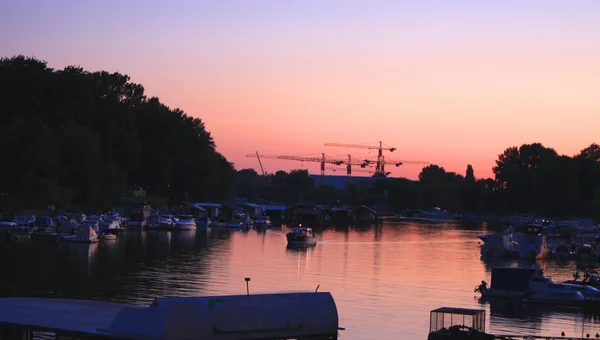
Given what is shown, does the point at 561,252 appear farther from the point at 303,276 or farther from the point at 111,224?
the point at 111,224

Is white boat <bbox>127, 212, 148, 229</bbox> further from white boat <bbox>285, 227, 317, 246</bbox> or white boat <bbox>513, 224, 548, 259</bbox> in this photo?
white boat <bbox>513, 224, 548, 259</bbox>

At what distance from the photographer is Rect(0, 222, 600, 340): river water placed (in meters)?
40.1

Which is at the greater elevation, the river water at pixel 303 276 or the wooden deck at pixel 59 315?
the wooden deck at pixel 59 315

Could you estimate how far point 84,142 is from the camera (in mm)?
103500

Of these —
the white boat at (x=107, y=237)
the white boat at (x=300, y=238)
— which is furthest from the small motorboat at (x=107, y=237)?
the white boat at (x=300, y=238)

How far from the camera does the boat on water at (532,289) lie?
45719 mm

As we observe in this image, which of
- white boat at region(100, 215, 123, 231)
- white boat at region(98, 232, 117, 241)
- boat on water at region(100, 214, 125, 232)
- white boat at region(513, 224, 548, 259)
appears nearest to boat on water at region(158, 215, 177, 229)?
boat on water at region(100, 214, 125, 232)

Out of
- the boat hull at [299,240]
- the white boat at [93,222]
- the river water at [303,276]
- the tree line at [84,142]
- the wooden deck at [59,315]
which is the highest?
the tree line at [84,142]

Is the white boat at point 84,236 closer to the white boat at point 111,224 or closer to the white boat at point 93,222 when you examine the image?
the white boat at point 93,222

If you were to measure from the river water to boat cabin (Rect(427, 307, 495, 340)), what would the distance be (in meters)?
3.01

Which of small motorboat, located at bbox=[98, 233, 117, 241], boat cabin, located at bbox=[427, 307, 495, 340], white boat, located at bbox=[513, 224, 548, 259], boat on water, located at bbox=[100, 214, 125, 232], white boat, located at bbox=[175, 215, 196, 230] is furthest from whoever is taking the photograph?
white boat, located at bbox=[175, 215, 196, 230]

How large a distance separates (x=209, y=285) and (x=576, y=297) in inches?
784

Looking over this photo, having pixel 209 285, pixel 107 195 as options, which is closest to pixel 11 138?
pixel 107 195

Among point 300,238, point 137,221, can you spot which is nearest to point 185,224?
point 137,221
